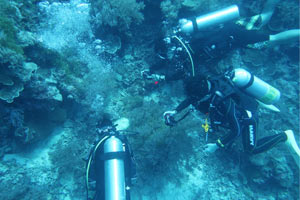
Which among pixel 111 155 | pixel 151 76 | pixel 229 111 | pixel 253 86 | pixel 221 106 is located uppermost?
pixel 151 76

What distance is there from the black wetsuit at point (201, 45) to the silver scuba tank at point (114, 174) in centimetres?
299

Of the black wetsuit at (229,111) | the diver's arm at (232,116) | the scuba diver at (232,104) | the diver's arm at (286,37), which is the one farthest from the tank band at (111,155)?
the diver's arm at (286,37)

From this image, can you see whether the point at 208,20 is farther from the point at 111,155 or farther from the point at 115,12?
the point at 111,155

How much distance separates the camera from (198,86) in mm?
3775

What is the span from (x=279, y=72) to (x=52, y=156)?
8.24 meters

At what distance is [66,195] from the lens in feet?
14.5

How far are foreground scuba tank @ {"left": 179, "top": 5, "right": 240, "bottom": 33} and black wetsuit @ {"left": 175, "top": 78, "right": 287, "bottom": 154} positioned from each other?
2.26 metres

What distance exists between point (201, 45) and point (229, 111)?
2585mm

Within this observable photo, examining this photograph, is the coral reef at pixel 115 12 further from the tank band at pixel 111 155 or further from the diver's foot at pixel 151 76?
the tank band at pixel 111 155

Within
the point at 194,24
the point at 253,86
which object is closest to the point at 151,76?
the point at 194,24

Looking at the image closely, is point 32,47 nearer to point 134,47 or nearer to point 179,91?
point 134,47

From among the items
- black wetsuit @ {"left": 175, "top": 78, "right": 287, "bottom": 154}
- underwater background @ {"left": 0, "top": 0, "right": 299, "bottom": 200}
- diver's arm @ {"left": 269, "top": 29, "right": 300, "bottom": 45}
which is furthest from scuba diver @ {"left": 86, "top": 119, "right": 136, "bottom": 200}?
diver's arm @ {"left": 269, "top": 29, "right": 300, "bottom": 45}

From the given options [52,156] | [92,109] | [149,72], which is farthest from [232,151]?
[52,156]

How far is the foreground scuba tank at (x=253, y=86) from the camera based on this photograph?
4715mm
